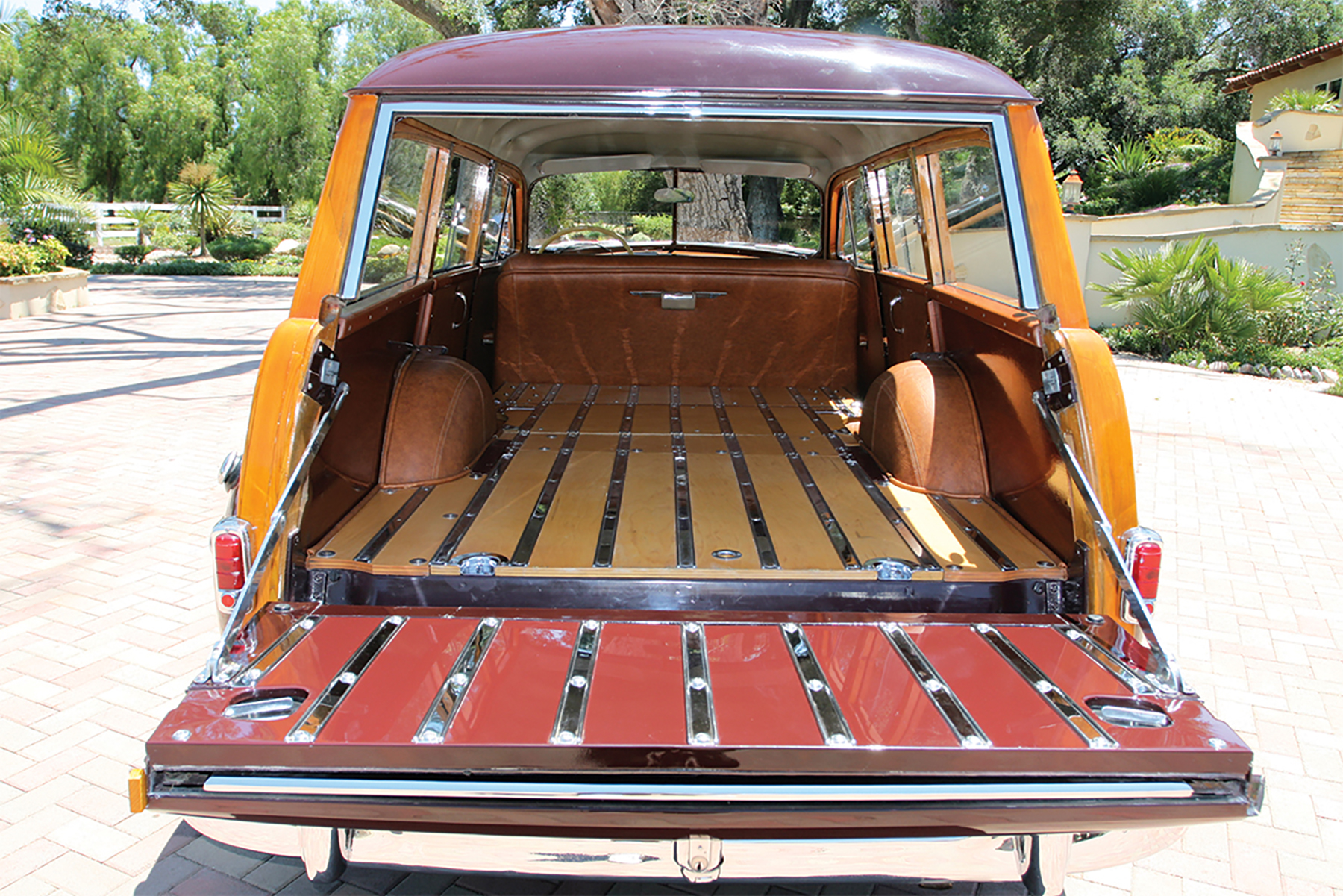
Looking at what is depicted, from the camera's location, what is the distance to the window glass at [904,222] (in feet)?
12.1

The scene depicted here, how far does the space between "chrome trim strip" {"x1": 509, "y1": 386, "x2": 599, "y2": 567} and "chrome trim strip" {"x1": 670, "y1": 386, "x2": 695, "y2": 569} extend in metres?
0.40

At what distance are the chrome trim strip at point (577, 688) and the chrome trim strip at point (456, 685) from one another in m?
0.19

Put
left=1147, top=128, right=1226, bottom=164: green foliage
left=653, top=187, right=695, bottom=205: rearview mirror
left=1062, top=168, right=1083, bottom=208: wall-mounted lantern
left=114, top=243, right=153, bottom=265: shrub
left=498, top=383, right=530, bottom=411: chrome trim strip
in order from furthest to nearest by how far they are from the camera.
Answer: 1. left=1147, top=128, right=1226, bottom=164: green foliage
2. left=114, top=243, right=153, bottom=265: shrub
3. left=1062, top=168, right=1083, bottom=208: wall-mounted lantern
4. left=653, top=187, right=695, bottom=205: rearview mirror
5. left=498, top=383, right=530, bottom=411: chrome trim strip

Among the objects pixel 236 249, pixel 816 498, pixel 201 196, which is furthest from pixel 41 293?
pixel 816 498

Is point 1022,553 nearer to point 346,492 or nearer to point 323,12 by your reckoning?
point 346,492

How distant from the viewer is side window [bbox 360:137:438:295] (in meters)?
2.70

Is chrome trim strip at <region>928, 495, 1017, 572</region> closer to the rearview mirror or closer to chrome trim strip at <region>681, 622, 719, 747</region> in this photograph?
chrome trim strip at <region>681, 622, 719, 747</region>

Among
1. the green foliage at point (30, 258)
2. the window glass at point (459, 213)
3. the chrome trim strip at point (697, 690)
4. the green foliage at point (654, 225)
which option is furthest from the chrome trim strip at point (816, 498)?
the green foliage at point (30, 258)

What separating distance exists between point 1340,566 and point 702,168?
407 cm

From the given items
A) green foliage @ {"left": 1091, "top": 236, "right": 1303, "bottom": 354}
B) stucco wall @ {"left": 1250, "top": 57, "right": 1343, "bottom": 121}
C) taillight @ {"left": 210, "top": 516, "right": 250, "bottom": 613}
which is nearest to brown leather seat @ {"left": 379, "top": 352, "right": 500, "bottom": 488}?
taillight @ {"left": 210, "top": 516, "right": 250, "bottom": 613}

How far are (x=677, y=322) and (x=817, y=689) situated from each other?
302 centimetres

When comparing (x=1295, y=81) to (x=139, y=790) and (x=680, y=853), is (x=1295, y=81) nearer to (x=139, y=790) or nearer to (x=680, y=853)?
(x=680, y=853)

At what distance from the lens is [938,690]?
1715 mm

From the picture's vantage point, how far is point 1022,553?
2365 mm
